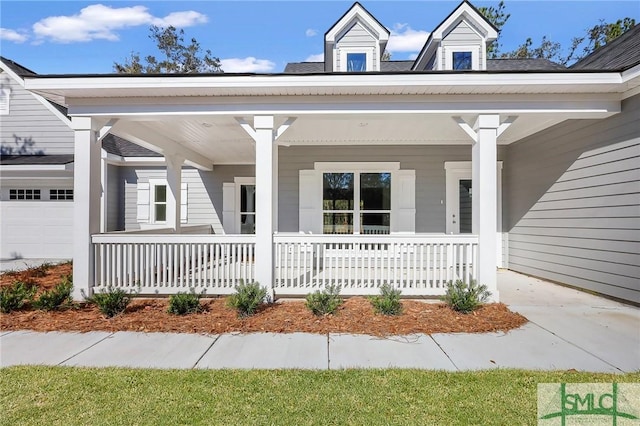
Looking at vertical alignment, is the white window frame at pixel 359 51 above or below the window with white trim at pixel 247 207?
above

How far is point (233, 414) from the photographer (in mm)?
2211

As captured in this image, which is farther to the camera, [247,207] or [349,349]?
[247,207]

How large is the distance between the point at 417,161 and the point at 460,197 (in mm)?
1331

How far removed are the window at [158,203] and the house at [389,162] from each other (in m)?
1.74

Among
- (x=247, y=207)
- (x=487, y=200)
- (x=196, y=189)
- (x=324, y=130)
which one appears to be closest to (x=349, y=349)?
(x=487, y=200)

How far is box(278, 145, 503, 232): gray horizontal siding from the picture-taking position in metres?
7.56

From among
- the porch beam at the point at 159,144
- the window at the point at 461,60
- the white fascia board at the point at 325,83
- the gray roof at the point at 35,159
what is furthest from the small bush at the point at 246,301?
the gray roof at the point at 35,159

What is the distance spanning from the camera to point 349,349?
3.31 meters

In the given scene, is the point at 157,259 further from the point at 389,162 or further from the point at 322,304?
the point at 389,162

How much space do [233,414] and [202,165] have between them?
25.2 feet

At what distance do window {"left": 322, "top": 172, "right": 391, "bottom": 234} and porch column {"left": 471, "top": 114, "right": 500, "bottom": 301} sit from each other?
2913mm

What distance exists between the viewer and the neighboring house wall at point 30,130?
354 inches

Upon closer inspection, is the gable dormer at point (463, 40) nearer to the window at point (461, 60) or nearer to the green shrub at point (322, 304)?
the window at point (461, 60)

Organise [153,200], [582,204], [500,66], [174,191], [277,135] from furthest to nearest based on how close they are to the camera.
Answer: [153,200]
[500,66]
[174,191]
[582,204]
[277,135]
